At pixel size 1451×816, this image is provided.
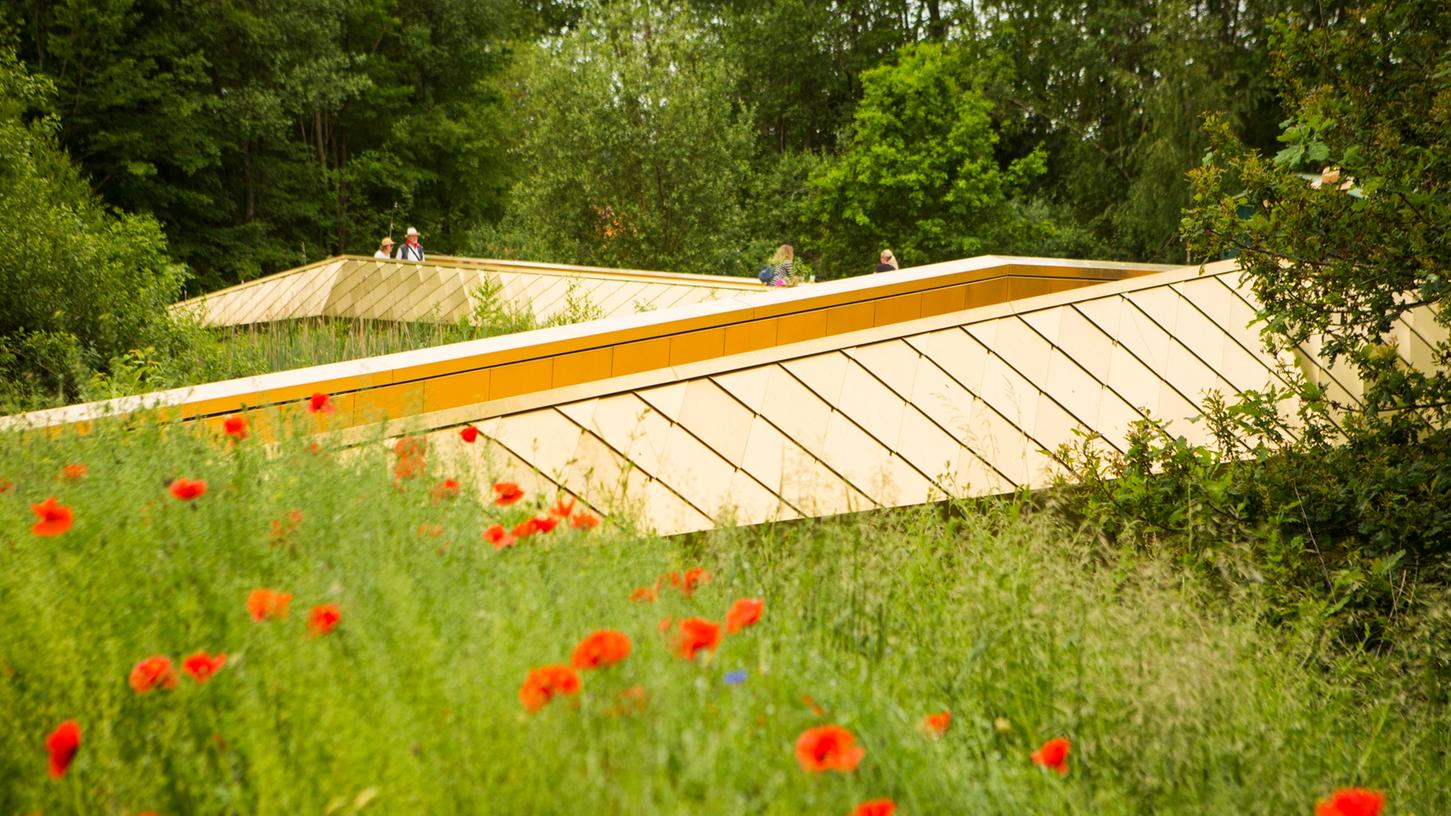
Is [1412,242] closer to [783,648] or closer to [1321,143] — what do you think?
[1321,143]

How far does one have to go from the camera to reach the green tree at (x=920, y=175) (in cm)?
2956

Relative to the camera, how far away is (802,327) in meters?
8.15

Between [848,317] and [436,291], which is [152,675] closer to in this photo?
[848,317]

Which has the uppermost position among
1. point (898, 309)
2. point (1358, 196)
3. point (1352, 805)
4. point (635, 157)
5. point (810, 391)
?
point (1358, 196)

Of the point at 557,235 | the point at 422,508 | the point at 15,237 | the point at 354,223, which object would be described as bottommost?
the point at 354,223

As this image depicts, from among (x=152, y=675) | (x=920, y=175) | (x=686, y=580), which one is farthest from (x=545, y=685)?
(x=920, y=175)

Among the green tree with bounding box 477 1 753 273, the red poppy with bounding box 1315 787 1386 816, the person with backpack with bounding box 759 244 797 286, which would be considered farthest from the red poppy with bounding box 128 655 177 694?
the green tree with bounding box 477 1 753 273

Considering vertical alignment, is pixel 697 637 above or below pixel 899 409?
above

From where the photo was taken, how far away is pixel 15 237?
9211mm

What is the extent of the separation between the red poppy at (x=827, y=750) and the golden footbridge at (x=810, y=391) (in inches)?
67.6

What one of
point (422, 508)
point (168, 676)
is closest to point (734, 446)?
point (422, 508)

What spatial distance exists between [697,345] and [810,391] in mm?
1621

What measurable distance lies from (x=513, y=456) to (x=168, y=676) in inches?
117

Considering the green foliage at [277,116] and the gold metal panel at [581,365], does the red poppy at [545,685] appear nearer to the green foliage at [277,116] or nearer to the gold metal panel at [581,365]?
the gold metal panel at [581,365]
